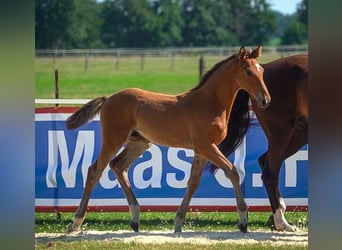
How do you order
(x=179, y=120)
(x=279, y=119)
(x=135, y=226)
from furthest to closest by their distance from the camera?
(x=279, y=119)
(x=135, y=226)
(x=179, y=120)

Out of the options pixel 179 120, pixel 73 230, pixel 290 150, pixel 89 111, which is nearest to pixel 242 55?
pixel 179 120

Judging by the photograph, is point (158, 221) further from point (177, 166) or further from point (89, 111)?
point (89, 111)

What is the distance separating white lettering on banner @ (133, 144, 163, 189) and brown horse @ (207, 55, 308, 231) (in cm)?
75

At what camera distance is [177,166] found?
5.27 metres

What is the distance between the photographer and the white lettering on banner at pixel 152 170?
5.25 m

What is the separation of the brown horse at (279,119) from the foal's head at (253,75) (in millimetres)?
825

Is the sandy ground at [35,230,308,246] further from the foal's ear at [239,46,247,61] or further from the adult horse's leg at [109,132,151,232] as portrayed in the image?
the foal's ear at [239,46,247,61]

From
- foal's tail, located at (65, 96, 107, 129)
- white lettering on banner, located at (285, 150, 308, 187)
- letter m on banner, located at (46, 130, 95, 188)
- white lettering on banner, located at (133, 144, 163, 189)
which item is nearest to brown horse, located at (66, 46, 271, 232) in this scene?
foal's tail, located at (65, 96, 107, 129)

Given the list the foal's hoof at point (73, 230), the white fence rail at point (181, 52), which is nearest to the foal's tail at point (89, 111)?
the foal's hoof at point (73, 230)

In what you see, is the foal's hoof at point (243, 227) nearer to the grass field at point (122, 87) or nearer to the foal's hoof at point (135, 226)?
the grass field at point (122, 87)

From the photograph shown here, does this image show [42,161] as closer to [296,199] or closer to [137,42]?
→ [296,199]

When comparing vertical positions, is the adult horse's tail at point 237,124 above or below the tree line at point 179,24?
below

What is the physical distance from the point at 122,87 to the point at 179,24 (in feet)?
39.6
